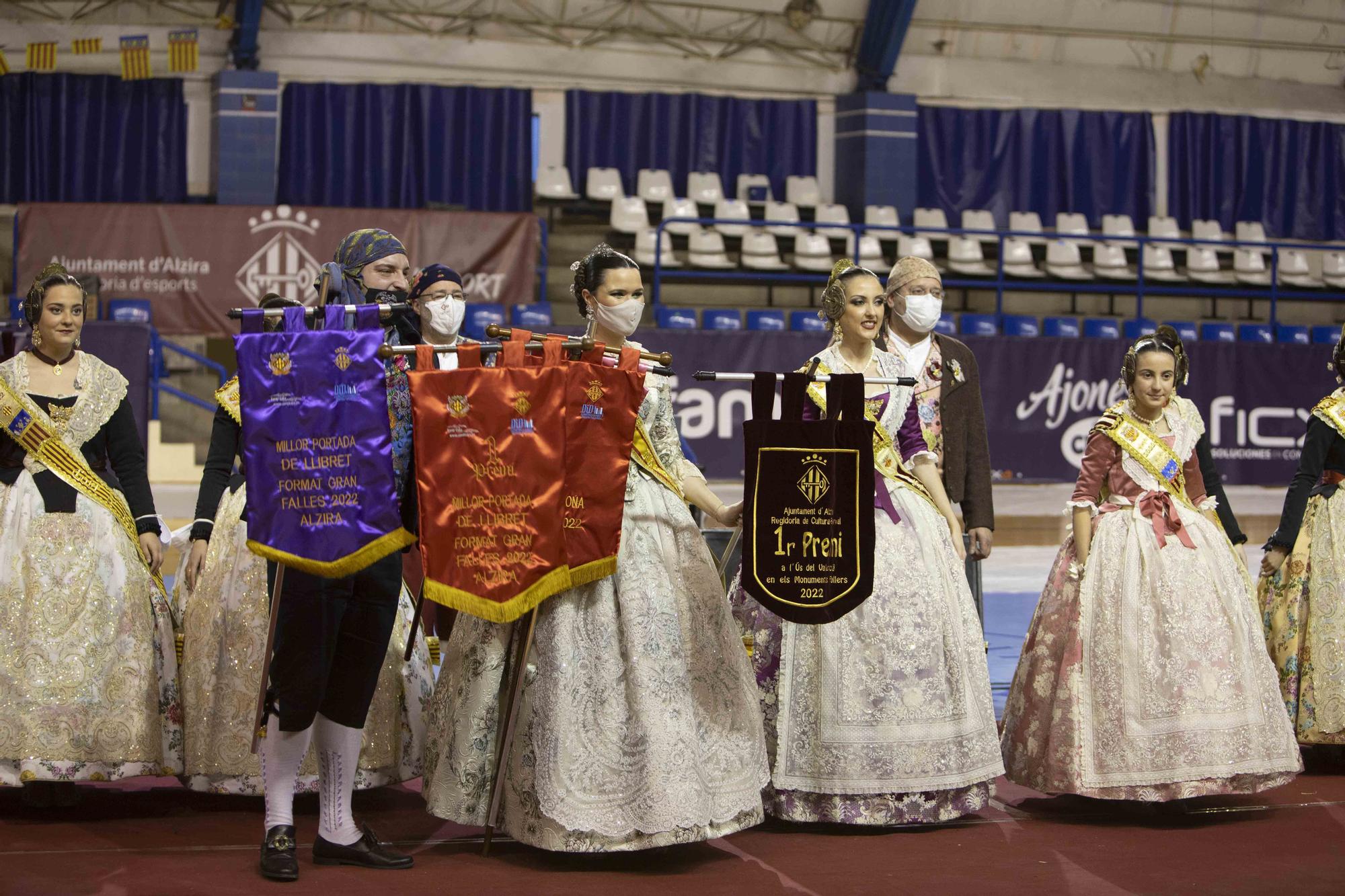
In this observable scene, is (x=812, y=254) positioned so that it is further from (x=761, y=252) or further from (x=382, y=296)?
(x=382, y=296)

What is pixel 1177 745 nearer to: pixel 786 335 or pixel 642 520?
pixel 642 520

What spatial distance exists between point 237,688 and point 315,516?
2.92 ft

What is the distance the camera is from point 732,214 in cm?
1476

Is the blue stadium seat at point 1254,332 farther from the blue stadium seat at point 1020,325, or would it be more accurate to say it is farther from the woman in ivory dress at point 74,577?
the woman in ivory dress at point 74,577

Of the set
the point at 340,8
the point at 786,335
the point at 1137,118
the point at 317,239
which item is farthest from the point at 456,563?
the point at 1137,118

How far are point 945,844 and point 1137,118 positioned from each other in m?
14.4

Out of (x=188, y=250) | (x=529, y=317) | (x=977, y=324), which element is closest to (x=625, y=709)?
(x=529, y=317)

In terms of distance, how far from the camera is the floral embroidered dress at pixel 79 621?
370cm

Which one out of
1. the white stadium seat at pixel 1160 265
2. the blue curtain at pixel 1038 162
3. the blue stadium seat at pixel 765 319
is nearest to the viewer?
the blue stadium seat at pixel 765 319

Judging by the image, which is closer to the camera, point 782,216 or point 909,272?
point 909,272

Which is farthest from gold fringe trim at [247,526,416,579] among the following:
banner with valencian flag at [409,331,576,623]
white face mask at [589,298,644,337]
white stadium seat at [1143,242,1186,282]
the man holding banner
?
white stadium seat at [1143,242,1186,282]

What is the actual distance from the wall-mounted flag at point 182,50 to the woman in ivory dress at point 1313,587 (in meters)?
11.5

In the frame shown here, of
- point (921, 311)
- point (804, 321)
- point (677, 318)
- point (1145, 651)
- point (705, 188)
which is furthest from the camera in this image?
point (705, 188)

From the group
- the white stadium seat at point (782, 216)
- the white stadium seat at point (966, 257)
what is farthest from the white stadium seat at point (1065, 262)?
the white stadium seat at point (782, 216)
